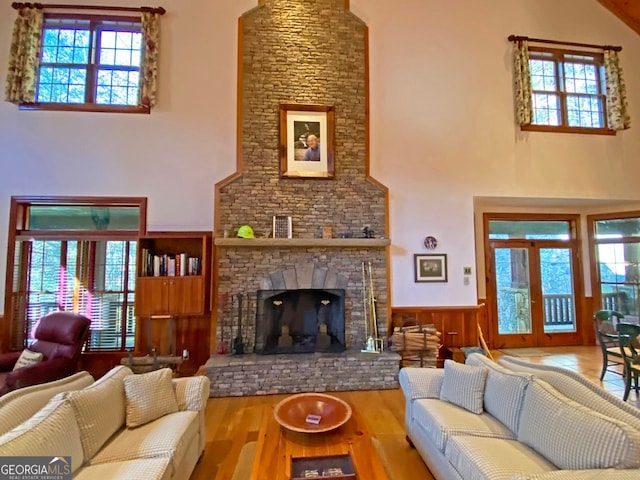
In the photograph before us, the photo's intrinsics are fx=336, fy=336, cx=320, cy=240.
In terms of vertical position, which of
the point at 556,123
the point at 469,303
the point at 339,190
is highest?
the point at 556,123

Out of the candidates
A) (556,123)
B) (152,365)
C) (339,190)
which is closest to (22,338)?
(152,365)

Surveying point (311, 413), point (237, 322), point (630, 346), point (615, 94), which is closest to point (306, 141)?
point (237, 322)

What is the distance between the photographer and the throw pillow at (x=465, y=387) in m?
2.58

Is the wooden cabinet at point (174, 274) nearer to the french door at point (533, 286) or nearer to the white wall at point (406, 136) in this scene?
the white wall at point (406, 136)

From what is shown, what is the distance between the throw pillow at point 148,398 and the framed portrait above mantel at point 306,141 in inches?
127

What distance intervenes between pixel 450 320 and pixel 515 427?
2934 millimetres

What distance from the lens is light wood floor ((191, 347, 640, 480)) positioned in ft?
8.60

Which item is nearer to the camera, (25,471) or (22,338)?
(25,471)

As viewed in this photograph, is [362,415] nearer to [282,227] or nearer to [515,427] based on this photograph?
[515,427]

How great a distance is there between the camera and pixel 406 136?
5.23m

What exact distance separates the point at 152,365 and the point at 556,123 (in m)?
7.20

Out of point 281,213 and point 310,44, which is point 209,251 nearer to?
point 281,213

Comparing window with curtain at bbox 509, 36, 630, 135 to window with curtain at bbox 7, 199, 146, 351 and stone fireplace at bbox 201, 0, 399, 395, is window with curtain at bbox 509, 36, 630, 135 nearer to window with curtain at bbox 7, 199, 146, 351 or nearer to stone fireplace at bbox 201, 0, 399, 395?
stone fireplace at bbox 201, 0, 399, 395

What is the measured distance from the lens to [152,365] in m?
4.33
